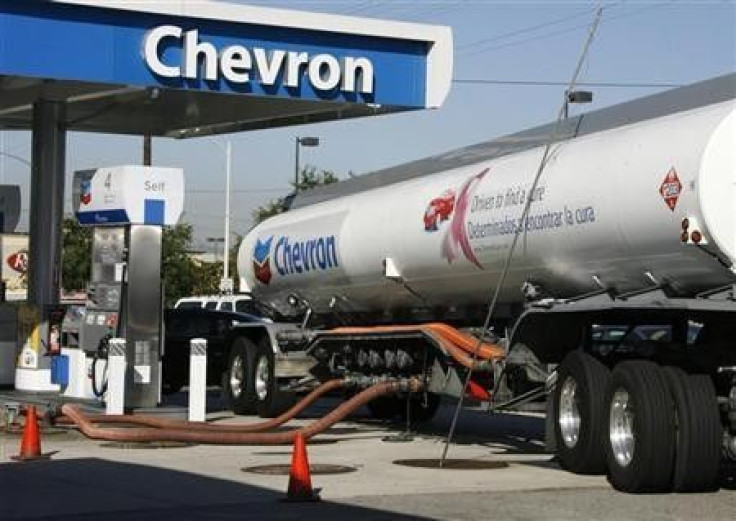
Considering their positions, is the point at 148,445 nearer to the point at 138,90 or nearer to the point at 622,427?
the point at 622,427

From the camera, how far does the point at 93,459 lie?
1421 centimetres

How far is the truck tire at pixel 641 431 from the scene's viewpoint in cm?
1155

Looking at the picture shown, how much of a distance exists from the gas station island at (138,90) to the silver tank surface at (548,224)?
2.25m

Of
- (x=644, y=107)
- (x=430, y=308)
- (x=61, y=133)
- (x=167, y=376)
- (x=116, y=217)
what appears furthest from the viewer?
(x=167, y=376)

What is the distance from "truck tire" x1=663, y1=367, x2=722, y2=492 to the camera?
1152 cm

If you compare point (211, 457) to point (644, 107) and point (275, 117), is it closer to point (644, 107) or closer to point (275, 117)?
point (644, 107)

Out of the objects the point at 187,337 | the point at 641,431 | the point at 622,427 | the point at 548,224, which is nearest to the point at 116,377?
the point at 548,224

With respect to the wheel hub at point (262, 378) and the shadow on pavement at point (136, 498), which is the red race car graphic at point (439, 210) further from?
the wheel hub at point (262, 378)

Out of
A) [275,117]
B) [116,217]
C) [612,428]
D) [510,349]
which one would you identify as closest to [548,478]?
[612,428]

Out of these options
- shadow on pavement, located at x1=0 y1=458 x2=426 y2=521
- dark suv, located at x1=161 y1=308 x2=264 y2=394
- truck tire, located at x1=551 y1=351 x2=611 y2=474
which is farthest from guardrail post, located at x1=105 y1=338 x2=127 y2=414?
dark suv, located at x1=161 y1=308 x2=264 y2=394

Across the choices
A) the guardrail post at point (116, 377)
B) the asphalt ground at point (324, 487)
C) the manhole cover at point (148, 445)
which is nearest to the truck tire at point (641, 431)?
the asphalt ground at point (324, 487)

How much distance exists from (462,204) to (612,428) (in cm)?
409

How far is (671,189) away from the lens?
11961 mm

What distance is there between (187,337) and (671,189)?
15837 millimetres
